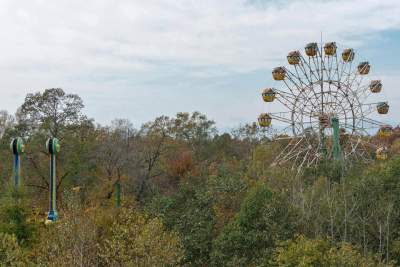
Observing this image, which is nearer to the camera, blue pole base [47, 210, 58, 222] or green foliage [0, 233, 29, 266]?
green foliage [0, 233, 29, 266]

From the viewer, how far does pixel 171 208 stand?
27172 millimetres

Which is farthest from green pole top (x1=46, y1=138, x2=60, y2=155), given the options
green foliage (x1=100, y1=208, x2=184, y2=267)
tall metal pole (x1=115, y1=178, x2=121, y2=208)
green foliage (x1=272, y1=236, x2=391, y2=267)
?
green foliage (x1=272, y1=236, x2=391, y2=267)

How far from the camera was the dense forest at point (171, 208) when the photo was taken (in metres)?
18.5

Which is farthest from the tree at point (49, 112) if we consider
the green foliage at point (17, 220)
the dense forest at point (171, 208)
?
the green foliage at point (17, 220)

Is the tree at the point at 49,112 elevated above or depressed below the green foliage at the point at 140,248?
above

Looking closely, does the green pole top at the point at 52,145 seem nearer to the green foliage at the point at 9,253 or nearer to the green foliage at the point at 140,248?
the green foliage at the point at 140,248

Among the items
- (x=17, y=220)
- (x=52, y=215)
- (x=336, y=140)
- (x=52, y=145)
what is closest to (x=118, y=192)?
(x=52, y=215)

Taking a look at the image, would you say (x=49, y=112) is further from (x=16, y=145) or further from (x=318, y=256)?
(x=318, y=256)

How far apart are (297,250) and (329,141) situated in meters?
19.0

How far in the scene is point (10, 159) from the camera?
32625 millimetres

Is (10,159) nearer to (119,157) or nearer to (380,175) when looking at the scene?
(119,157)

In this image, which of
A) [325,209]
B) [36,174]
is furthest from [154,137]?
[325,209]

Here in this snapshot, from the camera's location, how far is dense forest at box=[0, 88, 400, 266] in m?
18.5

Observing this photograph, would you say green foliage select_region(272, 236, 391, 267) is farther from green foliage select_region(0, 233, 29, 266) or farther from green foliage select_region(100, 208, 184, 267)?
green foliage select_region(0, 233, 29, 266)
